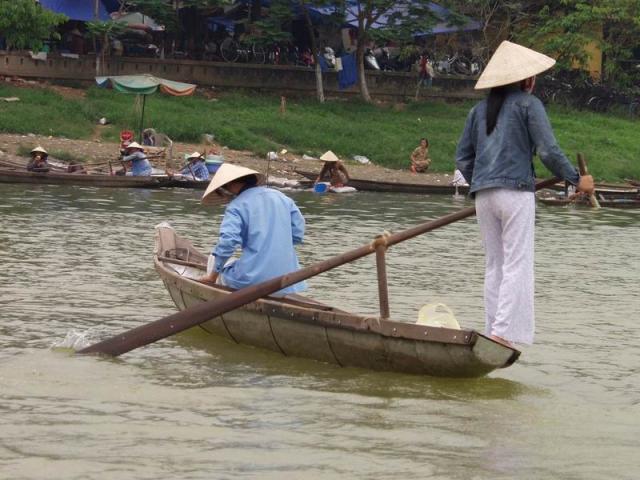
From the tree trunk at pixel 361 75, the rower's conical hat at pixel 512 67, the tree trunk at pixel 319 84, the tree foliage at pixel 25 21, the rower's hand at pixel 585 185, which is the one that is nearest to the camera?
the rower's hand at pixel 585 185

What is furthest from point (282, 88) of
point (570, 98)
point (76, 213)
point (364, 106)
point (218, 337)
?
point (218, 337)

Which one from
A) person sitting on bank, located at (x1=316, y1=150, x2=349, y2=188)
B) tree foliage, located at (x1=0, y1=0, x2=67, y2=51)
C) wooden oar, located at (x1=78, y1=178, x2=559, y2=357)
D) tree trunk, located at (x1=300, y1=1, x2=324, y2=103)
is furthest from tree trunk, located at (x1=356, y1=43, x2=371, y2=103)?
wooden oar, located at (x1=78, y1=178, x2=559, y2=357)

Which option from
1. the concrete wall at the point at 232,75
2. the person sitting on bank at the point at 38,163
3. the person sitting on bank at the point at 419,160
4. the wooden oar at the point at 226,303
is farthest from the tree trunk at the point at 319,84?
the wooden oar at the point at 226,303

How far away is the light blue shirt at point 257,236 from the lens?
7.96m

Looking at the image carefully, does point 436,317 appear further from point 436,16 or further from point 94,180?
point 436,16

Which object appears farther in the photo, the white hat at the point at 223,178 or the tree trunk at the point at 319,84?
the tree trunk at the point at 319,84

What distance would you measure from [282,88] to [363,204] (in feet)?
35.3

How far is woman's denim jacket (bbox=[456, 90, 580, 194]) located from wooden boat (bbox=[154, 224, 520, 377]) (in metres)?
0.88

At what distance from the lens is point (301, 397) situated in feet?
23.4

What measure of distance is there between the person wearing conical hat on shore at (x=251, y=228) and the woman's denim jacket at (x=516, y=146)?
4.54ft

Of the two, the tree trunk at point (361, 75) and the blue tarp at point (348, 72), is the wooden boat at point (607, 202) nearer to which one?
the tree trunk at point (361, 75)

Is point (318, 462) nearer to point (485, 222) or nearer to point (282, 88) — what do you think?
point (485, 222)

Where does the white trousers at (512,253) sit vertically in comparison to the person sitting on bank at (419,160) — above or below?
above

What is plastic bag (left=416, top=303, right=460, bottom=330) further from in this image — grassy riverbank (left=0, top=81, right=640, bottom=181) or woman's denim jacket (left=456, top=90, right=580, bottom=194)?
grassy riverbank (left=0, top=81, right=640, bottom=181)
